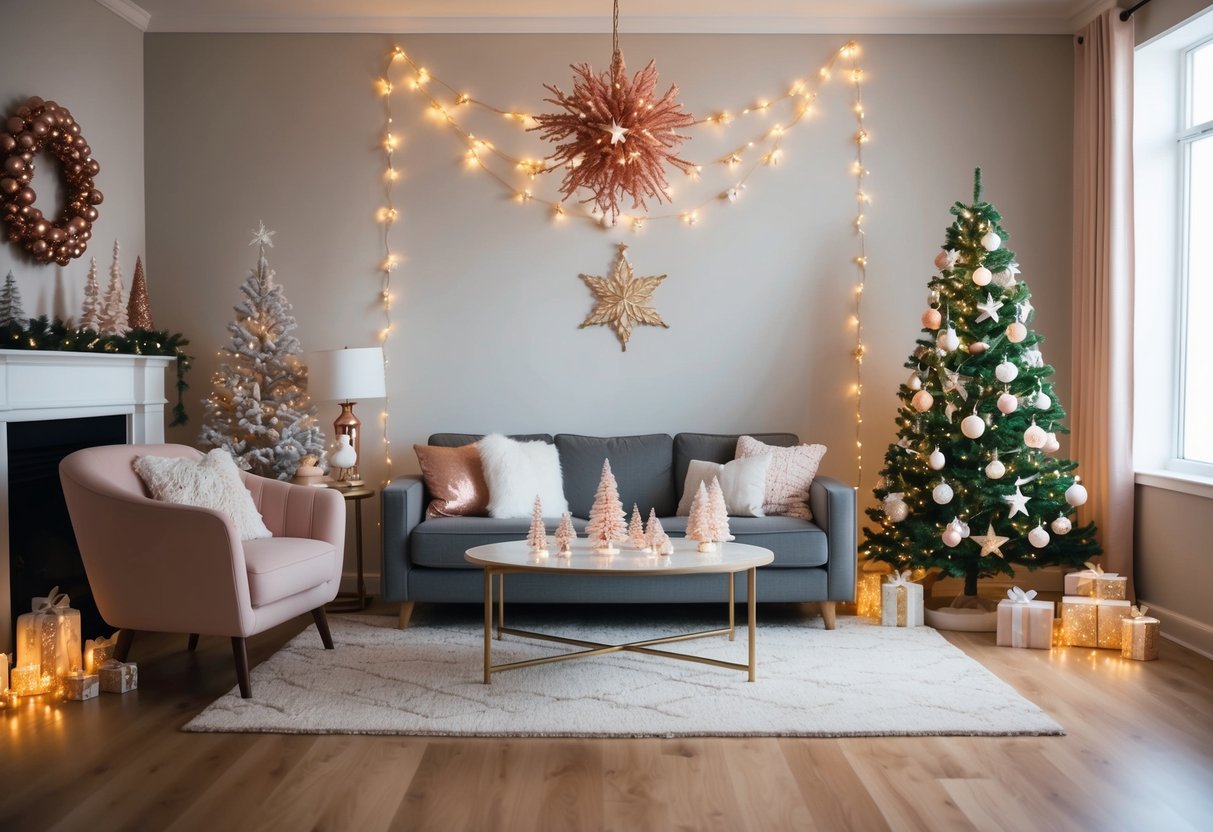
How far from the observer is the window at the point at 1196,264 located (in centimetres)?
457

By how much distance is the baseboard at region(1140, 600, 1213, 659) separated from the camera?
13.6ft

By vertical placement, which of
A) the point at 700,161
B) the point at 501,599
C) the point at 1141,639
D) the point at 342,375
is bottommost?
the point at 1141,639

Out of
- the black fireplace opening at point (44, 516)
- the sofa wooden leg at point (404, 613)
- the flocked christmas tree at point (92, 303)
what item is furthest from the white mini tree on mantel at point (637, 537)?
the flocked christmas tree at point (92, 303)

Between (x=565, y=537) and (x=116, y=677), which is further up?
(x=565, y=537)

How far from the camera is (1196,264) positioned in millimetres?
4672

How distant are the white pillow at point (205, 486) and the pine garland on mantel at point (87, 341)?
1.87 feet

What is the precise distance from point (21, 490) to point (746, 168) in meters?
3.75

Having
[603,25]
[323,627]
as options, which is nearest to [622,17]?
[603,25]

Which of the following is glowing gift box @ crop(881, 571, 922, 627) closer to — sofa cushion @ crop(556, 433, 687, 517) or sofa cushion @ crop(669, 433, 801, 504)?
sofa cushion @ crop(669, 433, 801, 504)

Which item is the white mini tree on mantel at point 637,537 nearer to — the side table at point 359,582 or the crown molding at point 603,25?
the side table at point 359,582

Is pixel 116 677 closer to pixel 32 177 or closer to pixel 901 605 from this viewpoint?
pixel 32 177

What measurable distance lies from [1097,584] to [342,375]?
11.8ft

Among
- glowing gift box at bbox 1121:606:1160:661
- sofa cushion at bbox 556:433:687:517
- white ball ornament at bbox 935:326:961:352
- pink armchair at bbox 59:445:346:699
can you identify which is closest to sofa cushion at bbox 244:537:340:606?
pink armchair at bbox 59:445:346:699

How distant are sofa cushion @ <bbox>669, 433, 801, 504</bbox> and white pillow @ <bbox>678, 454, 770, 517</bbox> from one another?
22 centimetres
